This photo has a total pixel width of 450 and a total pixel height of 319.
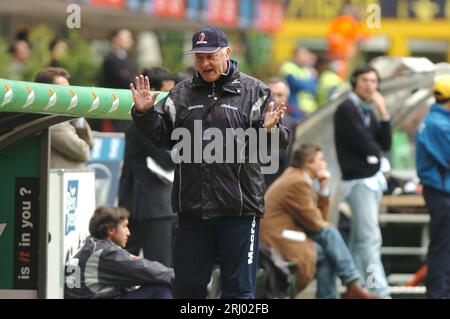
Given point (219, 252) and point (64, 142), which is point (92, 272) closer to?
point (64, 142)

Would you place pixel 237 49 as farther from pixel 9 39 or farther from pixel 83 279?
pixel 83 279

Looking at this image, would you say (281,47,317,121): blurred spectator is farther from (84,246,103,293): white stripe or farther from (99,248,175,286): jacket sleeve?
(84,246,103,293): white stripe

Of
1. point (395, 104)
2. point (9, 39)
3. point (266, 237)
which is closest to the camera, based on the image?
point (266, 237)

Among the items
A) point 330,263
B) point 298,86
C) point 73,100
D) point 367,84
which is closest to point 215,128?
point 73,100

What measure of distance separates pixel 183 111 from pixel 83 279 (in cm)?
187

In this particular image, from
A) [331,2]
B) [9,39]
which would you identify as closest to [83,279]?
[9,39]

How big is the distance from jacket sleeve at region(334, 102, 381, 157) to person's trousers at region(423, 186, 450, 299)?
1.02 meters

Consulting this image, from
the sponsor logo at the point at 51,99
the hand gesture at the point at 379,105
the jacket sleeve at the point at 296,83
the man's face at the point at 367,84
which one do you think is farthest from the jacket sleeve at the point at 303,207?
the jacket sleeve at the point at 296,83

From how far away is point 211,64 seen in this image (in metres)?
8.33

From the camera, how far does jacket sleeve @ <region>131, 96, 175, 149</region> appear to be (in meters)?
8.32

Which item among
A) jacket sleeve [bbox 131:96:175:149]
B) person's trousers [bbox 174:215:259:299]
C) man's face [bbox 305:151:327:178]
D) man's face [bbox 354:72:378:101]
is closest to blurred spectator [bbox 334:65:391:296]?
man's face [bbox 354:72:378:101]

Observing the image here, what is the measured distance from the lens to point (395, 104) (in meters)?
14.8

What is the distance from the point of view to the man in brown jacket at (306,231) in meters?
12.2
